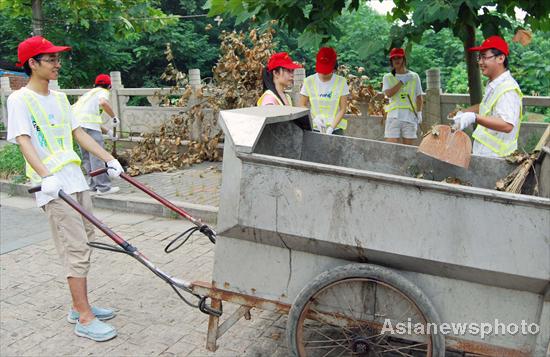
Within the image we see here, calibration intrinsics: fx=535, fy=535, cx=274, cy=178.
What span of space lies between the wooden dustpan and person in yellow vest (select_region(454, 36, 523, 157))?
27 centimetres

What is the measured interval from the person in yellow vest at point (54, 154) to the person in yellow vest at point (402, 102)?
4187 millimetres

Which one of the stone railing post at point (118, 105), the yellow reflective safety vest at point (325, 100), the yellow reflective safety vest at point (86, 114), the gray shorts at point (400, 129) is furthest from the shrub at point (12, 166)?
the gray shorts at point (400, 129)

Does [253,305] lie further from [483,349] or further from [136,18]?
[136,18]

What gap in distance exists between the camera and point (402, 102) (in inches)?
273

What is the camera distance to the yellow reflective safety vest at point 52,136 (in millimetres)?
3420

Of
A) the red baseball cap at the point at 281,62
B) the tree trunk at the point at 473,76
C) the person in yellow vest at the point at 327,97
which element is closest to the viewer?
the red baseball cap at the point at 281,62

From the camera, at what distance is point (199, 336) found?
3555mm

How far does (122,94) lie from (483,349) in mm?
9894

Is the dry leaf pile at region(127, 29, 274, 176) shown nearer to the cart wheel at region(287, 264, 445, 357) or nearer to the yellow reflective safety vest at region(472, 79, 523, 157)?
the yellow reflective safety vest at region(472, 79, 523, 157)

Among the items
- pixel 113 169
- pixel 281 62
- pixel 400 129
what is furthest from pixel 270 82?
pixel 400 129

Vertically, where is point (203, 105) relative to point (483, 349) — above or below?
above


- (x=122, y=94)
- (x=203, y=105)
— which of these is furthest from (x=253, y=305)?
(x=122, y=94)

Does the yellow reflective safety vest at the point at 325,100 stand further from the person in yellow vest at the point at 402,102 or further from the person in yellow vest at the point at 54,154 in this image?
the person in yellow vest at the point at 54,154

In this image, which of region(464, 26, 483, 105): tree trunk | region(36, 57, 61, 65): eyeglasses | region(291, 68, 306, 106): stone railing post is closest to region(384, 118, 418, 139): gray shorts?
region(464, 26, 483, 105): tree trunk
